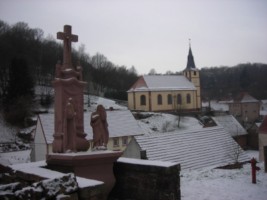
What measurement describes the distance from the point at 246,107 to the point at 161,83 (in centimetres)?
2696

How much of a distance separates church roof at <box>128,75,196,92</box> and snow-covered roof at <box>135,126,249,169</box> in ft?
114

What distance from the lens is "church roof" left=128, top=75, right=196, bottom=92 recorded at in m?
57.5

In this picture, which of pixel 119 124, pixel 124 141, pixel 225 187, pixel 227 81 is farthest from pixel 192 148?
pixel 227 81

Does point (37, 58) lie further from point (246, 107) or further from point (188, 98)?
point (246, 107)

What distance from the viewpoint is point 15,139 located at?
3484cm

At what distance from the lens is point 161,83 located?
59.6 metres

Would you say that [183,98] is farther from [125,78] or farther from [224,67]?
[224,67]

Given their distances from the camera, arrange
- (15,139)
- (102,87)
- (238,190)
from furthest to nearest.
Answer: (102,87) → (15,139) → (238,190)

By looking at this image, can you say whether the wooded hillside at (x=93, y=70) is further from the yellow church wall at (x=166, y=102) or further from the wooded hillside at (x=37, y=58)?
the yellow church wall at (x=166, y=102)

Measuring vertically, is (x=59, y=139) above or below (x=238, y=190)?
above

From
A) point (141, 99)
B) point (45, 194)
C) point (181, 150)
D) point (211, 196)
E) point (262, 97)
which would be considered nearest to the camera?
point (45, 194)

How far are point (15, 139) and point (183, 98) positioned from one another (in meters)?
34.8

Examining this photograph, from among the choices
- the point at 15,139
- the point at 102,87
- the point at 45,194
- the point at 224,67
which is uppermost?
the point at 224,67

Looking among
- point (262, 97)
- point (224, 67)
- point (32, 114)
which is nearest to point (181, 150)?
point (32, 114)
